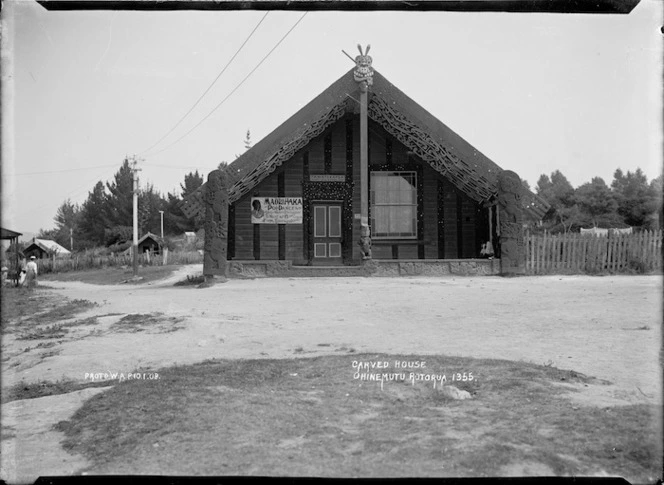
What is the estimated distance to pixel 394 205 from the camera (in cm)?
1716

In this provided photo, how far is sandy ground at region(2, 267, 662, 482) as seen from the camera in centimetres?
409

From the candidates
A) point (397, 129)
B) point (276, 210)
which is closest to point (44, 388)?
point (276, 210)

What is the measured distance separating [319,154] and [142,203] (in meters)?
18.8

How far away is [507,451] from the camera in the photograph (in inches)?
117

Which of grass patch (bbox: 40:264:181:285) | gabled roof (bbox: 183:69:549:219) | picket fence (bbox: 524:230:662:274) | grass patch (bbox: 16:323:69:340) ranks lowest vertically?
grass patch (bbox: 40:264:181:285)

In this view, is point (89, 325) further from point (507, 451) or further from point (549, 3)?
point (549, 3)

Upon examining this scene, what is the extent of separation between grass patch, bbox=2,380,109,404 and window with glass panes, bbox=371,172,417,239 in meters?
13.1

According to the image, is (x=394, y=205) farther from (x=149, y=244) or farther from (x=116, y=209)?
(x=149, y=244)

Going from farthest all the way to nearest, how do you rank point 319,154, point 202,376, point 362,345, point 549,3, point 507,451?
point 319,154
point 362,345
point 202,376
point 549,3
point 507,451

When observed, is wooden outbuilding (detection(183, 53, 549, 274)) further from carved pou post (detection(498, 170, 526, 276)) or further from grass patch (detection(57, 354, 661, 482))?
grass patch (detection(57, 354, 661, 482))

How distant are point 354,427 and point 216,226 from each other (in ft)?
32.8

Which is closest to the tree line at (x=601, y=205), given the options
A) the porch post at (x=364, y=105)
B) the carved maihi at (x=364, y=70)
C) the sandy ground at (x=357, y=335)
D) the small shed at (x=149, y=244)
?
the porch post at (x=364, y=105)

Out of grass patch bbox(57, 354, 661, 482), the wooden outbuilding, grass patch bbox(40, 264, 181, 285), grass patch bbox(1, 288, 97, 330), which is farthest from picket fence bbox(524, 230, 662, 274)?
grass patch bbox(40, 264, 181, 285)

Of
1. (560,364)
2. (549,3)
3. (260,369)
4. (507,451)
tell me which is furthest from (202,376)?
(549,3)
